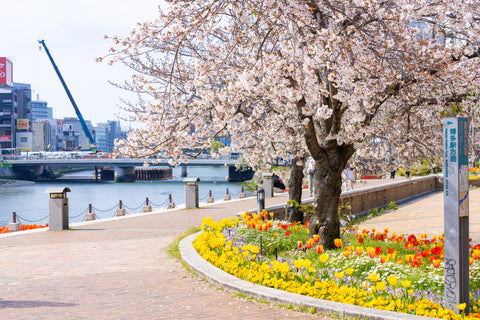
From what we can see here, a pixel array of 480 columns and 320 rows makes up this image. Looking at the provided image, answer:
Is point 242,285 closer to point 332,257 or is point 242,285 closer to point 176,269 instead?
point 332,257

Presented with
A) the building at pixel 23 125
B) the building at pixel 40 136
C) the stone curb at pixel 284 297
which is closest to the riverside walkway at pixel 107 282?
the stone curb at pixel 284 297

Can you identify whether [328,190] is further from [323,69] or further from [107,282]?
[107,282]

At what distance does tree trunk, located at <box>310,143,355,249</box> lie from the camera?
31.0 feet

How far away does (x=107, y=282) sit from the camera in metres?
8.07

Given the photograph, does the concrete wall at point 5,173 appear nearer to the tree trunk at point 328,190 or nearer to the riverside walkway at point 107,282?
the riverside walkway at point 107,282

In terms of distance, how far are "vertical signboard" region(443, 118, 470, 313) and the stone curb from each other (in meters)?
0.56

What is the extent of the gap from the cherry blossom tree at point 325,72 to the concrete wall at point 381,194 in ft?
17.9

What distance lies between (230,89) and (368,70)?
2.29 m

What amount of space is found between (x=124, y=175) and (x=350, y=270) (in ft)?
361

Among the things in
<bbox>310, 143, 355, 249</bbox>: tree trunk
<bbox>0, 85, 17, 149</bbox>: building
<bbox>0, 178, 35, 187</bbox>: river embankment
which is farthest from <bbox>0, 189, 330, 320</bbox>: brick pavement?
<bbox>0, 85, 17, 149</bbox>: building

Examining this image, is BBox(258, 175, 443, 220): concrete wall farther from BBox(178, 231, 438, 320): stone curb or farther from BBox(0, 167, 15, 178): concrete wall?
BBox(0, 167, 15, 178): concrete wall

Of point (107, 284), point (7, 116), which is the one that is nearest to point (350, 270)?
point (107, 284)

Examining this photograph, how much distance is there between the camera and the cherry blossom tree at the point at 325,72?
772 centimetres

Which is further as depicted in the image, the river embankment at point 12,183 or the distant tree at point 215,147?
the river embankment at point 12,183
